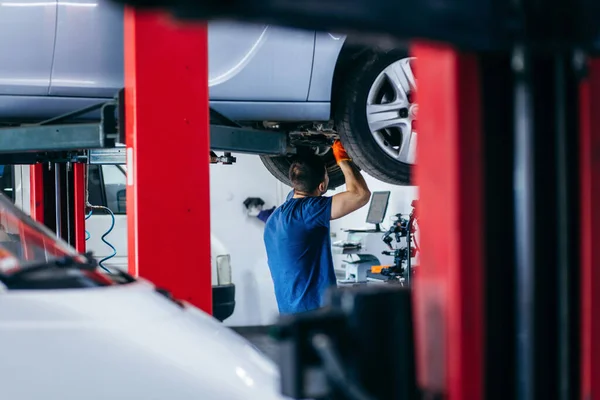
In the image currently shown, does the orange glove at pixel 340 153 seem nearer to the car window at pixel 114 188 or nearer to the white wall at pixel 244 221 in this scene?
the car window at pixel 114 188

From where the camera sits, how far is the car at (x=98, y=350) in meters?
1.57

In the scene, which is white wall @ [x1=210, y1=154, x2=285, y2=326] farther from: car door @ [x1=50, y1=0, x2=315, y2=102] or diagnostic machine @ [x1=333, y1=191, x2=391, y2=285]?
car door @ [x1=50, y1=0, x2=315, y2=102]

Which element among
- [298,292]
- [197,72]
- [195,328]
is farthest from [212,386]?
[298,292]

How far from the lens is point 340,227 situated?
33.3ft

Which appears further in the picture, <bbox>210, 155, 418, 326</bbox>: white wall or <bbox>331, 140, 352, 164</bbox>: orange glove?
<bbox>210, 155, 418, 326</bbox>: white wall

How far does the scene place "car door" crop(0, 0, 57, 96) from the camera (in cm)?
330

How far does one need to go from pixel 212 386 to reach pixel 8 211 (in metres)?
0.76

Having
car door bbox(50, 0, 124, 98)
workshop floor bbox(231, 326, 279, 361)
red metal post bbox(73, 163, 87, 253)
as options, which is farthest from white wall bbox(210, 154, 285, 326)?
car door bbox(50, 0, 124, 98)

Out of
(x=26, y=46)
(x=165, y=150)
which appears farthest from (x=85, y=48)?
(x=165, y=150)

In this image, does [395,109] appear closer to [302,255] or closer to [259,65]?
[259,65]

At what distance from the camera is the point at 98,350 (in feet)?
5.24

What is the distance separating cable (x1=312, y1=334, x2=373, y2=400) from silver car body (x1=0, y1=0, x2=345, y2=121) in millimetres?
2516

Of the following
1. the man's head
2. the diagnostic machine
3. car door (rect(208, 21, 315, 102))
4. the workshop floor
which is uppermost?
car door (rect(208, 21, 315, 102))

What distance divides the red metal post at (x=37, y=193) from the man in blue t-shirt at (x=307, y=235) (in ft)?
6.22
